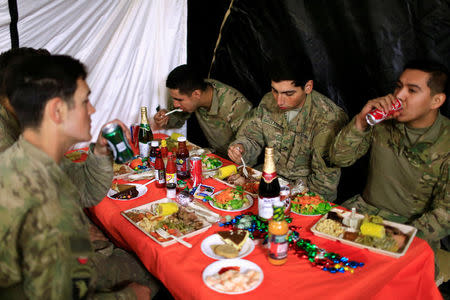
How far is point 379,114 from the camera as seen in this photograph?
1963mm

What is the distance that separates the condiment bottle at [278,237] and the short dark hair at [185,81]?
2062 millimetres

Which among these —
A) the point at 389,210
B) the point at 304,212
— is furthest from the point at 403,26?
the point at 304,212

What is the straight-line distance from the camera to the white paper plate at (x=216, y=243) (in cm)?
157

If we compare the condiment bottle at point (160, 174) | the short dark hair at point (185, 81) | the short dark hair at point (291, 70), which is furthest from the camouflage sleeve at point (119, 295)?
the short dark hair at point (185, 81)

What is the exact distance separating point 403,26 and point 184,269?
85.6 inches

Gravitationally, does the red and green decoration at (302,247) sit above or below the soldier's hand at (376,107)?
below

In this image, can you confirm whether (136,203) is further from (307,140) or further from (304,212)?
(307,140)

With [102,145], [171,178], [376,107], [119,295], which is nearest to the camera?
[119,295]

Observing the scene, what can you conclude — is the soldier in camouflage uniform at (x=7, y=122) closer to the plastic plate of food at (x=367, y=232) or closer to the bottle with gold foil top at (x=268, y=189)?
the bottle with gold foil top at (x=268, y=189)

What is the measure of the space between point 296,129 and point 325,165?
37 cm

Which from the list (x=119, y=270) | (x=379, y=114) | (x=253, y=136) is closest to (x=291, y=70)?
(x=253, y=136)

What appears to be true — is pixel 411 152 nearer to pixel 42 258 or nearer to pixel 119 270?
pixel 119 270

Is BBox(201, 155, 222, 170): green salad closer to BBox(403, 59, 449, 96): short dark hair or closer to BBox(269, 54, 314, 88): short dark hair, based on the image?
BBox(269, 54, 314, 88): short dark hair

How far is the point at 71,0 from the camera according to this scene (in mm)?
3168
